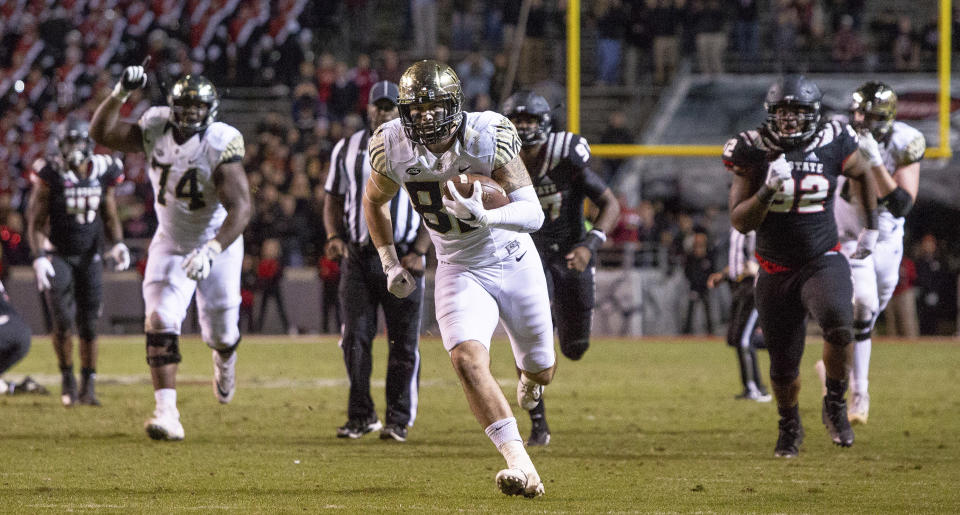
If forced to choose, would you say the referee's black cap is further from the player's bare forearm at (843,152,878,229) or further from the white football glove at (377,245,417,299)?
the player's bare forearm at (843,152,878,229)

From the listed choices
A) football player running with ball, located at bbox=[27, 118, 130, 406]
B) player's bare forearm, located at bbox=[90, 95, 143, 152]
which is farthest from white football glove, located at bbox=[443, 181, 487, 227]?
football player running with ball, located at bbox=[27, 118, 130, 406]

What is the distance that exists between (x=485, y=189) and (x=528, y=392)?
1154 millimetres

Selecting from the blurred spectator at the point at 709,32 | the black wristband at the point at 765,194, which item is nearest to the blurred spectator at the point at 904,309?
the blurred spectator at the point at 709,32

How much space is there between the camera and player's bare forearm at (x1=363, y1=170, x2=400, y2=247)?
5.07m

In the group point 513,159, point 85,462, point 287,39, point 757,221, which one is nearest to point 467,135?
point 513,159

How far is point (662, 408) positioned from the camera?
8328 mm

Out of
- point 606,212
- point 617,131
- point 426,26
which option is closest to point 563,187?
point 606,212

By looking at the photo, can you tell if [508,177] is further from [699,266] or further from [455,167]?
[699,266]

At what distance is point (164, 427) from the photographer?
6438 millimetres

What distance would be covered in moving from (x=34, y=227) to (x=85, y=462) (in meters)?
2.96

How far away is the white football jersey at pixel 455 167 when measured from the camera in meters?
4.89

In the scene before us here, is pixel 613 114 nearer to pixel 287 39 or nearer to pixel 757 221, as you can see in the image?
pixel 287 39

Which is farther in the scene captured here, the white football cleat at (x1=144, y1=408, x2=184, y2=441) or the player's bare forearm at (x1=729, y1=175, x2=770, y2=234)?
the white football cleat at (x1=144, y1=408, x2=184, y2=441)

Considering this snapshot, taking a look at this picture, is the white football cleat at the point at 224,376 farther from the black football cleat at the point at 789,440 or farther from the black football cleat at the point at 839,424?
the black football cleat at the point at 839,424
